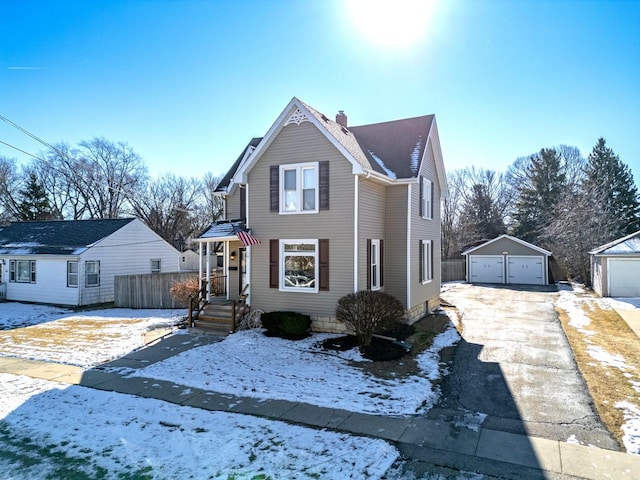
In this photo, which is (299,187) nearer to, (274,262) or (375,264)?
(274,262)

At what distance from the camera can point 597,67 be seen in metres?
12.3

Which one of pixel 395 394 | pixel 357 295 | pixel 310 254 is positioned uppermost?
pixel 310 254

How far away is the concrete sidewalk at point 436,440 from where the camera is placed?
16.5 ft

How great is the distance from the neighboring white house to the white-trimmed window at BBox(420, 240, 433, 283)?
17504 millimetres

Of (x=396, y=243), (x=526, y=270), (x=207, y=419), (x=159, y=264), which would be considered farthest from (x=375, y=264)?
(x=526, y=270)

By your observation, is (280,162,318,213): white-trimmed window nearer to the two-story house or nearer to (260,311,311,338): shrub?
the two-story house

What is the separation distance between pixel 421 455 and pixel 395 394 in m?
2.33

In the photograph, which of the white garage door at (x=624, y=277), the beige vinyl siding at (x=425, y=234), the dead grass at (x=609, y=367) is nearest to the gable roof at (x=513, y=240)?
the white garage door at (x=624, y=277)

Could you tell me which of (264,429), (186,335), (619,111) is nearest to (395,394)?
(264,429)

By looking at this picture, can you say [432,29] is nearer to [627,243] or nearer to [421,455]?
[421,455]

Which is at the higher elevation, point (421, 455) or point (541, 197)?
point (541, 197)

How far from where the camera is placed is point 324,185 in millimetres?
12578

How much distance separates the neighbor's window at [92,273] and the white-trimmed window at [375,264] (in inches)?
649

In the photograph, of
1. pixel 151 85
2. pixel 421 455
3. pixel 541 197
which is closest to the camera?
pixel 421 455
